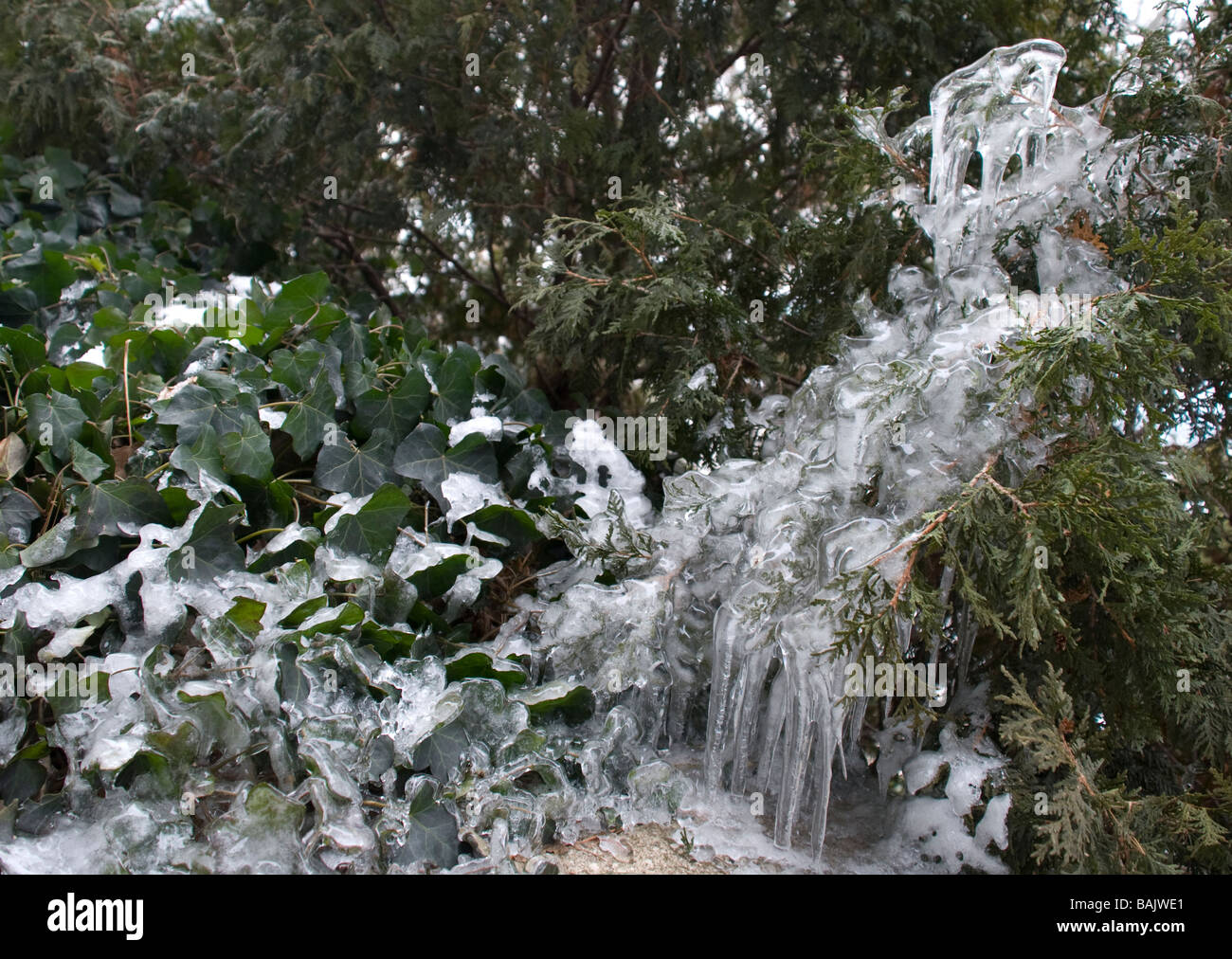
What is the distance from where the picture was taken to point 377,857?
160 centimetres

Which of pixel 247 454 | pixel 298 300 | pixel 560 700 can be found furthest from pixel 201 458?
pixel 560 700

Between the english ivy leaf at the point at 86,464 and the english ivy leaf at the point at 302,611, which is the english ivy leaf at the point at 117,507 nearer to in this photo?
the english ivy leaf at the point at 86,464

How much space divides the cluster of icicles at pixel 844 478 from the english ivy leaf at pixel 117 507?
851 mm

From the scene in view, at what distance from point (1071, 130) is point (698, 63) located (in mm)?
1375

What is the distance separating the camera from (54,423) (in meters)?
2.10

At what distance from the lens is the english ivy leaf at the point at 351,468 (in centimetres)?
218

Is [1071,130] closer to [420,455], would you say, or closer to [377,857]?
[420,455]

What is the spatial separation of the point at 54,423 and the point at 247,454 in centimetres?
43

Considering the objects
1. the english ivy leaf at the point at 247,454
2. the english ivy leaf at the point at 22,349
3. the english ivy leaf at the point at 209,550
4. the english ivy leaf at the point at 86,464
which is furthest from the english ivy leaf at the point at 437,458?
the english ivy leaf at the point at 22,349

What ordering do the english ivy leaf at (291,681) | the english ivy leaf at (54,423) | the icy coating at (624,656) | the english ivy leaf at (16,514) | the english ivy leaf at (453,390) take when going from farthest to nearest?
the english ivy leaf at (453,390) < the english ivy leaf at (54,423) < the english ivy leaf at (16,514) < the english ivy leaf at (291,681) < the icy coating at (624,656)

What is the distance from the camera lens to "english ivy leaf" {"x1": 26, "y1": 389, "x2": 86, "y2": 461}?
2.09 m

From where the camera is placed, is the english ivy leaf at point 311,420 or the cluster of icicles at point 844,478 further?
the english ivy leaf at point 311,420

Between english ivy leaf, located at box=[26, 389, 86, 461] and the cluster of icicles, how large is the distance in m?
1.12

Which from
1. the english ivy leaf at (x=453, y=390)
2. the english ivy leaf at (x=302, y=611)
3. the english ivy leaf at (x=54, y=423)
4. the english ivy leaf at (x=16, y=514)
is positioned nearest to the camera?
the english ivy leaf at (x=302, y=611)
